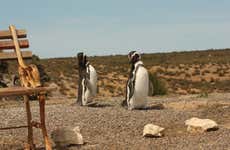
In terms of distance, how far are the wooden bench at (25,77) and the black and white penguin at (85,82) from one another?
7914mm

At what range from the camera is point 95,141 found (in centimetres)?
852

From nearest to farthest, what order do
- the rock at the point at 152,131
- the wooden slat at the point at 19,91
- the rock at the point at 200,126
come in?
the wooden slat at the point at 19,91
the rock at the point at 152,131
the rock at the point at 200,126

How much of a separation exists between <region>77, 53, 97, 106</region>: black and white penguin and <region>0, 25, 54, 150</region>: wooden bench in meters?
7.91

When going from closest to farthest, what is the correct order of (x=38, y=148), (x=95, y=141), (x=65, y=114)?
(x=38, y=148), (x=95, y=141), (x=65, y=114)

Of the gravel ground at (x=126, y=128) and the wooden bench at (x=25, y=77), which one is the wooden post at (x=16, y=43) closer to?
the wooden bench at (x=25, y=77)

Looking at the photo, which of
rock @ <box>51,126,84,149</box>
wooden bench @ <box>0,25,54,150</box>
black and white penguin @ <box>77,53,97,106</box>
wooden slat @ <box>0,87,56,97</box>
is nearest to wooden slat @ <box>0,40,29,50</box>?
wooden bench @ <box>0,25,54,150</box>

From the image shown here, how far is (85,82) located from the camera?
15.1 m

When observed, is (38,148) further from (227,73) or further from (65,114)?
(227,73)

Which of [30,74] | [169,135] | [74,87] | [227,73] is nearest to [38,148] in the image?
[30,74]

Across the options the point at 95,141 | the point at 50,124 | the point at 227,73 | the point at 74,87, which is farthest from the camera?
the point at 227,73

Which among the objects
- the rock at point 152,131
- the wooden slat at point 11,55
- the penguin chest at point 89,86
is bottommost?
the rock at point 152,131

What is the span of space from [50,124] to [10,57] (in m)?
3.63

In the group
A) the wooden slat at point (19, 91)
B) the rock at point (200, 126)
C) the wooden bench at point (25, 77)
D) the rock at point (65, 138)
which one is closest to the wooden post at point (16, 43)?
the wooden bench at point (25, 77)

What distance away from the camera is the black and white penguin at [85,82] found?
15.0 m
